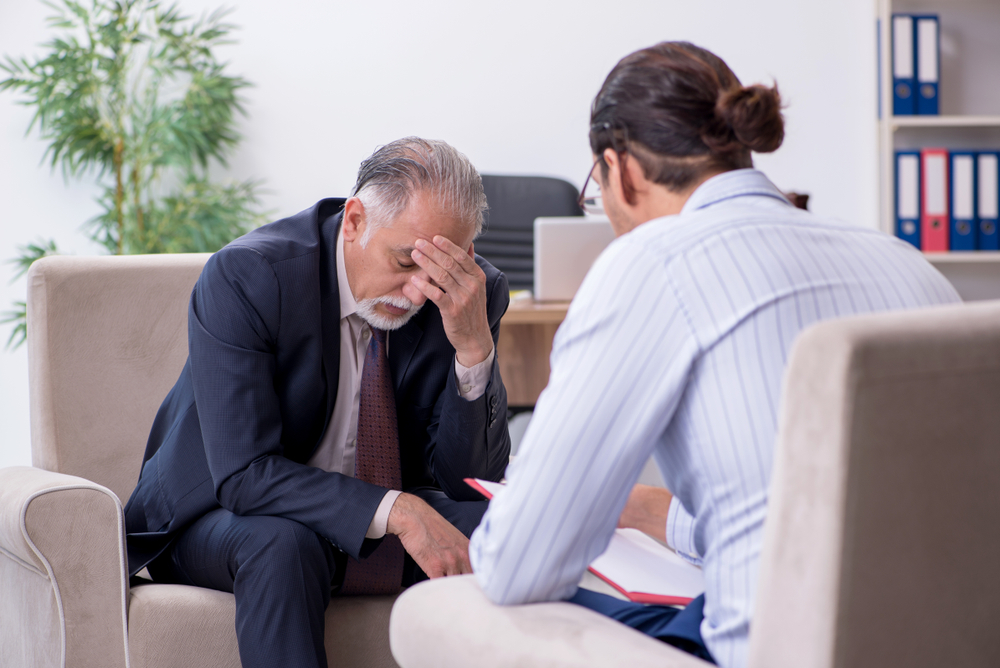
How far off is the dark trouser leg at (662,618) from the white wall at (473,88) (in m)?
2.99

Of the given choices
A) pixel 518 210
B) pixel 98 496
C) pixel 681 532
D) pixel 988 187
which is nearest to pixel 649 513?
pixel 681 532

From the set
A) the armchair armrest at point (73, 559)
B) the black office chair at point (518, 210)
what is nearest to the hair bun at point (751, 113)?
the armchair armrest at point (73, 559)

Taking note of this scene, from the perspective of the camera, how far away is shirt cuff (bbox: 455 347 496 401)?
1452 mm

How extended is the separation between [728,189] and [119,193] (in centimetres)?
318

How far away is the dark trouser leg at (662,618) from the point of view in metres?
0.83

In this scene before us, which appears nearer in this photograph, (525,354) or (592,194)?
(592,194)

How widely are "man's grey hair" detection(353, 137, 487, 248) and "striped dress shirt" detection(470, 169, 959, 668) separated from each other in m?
0.64

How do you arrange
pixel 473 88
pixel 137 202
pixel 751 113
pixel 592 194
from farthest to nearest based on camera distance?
pixel 473 88 → pixel 137 202 → pixel 592 194 → pixel 751 113

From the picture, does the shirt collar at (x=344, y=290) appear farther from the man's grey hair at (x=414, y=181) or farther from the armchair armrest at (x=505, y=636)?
the armchair armrest at (x=505, y=636)

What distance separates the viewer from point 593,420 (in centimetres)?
75

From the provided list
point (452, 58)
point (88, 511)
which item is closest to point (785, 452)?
point (88, 511)

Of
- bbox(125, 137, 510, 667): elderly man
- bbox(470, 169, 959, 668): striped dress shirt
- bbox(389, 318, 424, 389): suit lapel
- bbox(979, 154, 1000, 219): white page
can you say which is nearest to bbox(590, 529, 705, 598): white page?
bbox(470, 169, 959, 668): striped dress shirt

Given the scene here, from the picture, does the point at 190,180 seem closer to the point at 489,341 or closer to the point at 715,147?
the point at 489,341

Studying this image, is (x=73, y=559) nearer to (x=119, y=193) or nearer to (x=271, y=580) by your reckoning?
(x=271, y=580)
